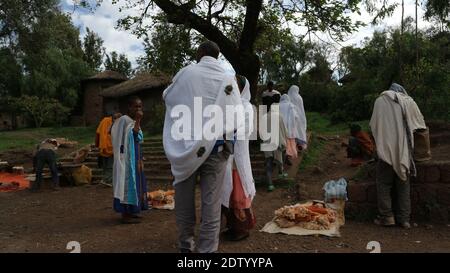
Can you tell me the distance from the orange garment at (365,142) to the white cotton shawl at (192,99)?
6412mm

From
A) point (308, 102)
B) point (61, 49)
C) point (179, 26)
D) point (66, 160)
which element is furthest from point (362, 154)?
point (61, 49)

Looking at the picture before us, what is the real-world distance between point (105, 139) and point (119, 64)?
35533mm

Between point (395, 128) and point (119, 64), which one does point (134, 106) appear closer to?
point (395, 128)

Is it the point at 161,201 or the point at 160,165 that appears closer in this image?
the point at 161,201

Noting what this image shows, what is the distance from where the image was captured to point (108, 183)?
988 cm

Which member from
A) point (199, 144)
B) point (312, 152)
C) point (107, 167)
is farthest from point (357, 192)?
point (107, 167)

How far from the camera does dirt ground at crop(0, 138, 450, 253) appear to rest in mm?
4621

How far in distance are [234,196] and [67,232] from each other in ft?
7.59

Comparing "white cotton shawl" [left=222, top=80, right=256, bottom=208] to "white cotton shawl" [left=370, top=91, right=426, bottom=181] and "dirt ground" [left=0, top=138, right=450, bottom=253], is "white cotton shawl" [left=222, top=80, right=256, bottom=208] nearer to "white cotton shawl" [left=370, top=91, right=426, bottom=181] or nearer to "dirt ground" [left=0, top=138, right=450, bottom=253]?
"dirt ground" [left=0, top=138, right=450, bottom=253]

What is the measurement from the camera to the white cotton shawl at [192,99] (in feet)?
12.5

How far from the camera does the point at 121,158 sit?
5.98 m

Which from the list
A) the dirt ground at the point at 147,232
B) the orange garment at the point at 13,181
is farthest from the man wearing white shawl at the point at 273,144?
the orange garment at the point at 13,181

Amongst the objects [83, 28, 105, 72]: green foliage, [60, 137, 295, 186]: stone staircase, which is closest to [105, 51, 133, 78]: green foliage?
[83, 28, 105, 72]: green foliage

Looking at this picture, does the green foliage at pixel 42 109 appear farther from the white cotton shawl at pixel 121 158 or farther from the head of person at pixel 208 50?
the head of person at pixel 208 50
